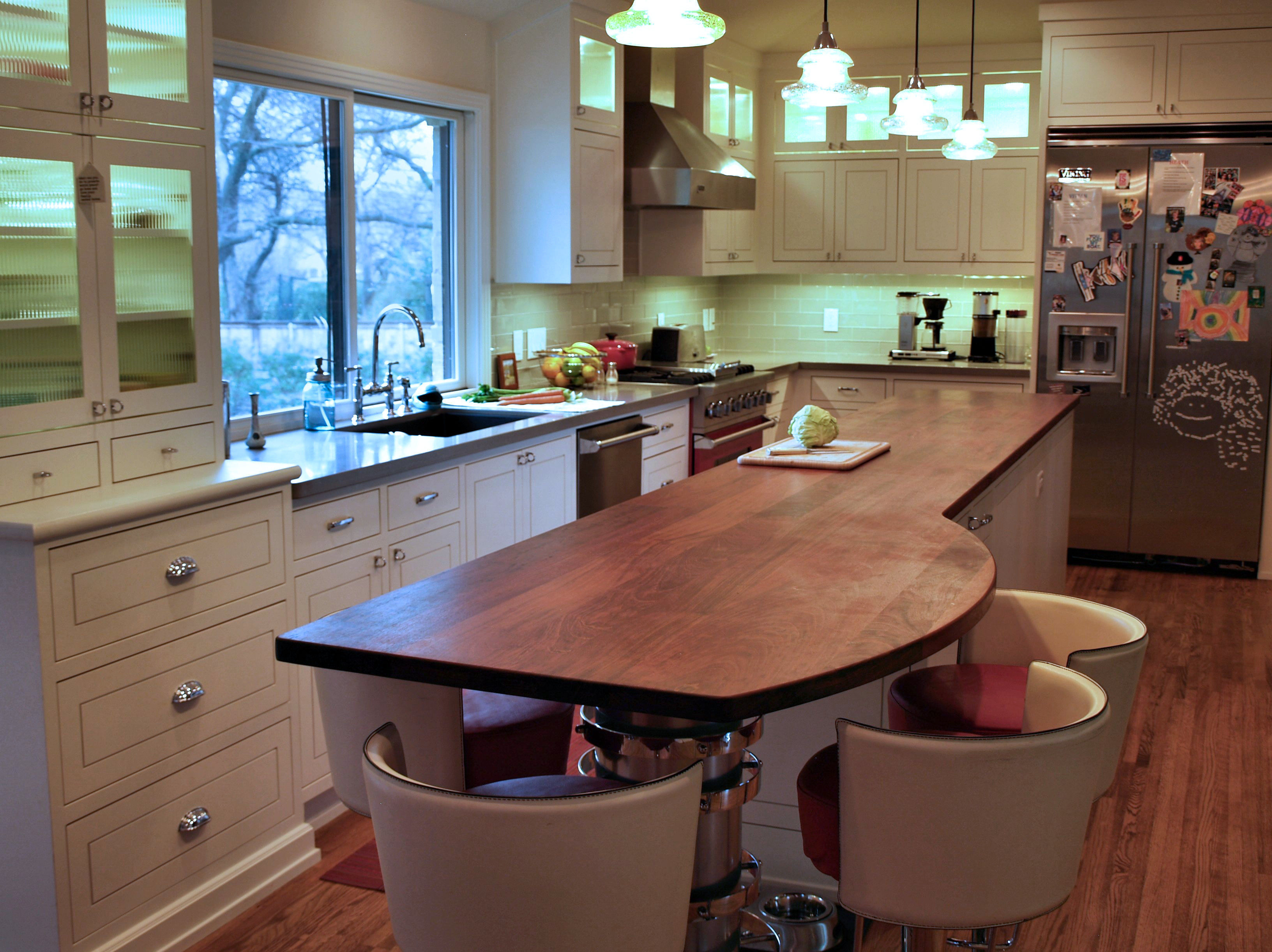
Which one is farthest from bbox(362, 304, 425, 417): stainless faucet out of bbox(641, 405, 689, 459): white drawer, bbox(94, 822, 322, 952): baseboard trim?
bbox(94, 822, 322, 952): baseboard trim

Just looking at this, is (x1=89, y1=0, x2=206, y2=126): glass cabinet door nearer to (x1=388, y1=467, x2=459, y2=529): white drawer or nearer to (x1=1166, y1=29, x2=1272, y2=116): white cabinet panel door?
(x1=388, y1=467, x2=459, y2=529): white drawer

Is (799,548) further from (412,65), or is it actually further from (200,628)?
(412,65)

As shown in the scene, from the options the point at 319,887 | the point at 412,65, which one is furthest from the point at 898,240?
the point at 319,887

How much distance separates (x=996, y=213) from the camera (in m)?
6.37

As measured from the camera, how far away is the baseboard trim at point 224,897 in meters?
2.54

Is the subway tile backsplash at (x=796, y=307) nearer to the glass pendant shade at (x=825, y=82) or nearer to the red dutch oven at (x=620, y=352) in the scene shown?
the red dutch oven at (x=620, y=352)

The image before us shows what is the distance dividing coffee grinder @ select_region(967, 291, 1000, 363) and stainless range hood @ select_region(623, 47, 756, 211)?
1519mm

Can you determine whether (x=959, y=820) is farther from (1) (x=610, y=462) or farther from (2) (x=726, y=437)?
(2) (x=726, y=437)

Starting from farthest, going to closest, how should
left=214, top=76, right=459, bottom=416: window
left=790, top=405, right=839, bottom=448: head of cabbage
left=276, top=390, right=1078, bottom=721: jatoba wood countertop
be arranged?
1. left=214, top=76, right=459, bottom=416: window
2. left=790, top=405, right=839, bottom=448: head of cabbage
3. left=276, top=390, right=1078, bottom=721: jatoba wood countertop

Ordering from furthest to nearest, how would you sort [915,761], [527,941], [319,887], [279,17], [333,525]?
[279,17] → [333,525] → [319,887] → [915,761] → [527,941]

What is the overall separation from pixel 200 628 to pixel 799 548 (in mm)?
1321

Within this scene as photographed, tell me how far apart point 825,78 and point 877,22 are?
3.73 meters

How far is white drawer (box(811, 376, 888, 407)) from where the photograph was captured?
6.58 m

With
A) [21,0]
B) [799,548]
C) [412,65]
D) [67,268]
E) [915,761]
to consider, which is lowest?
[915,761]
